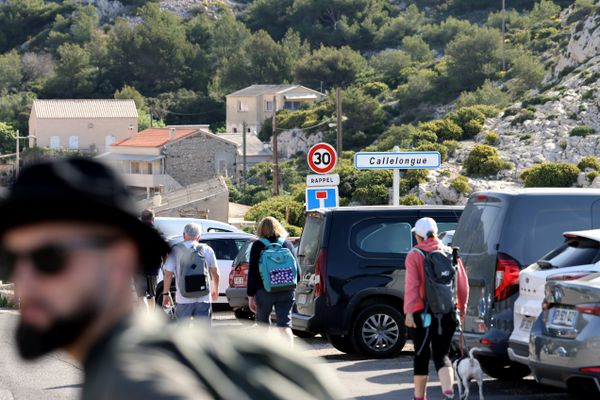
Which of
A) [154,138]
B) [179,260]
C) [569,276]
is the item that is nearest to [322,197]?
[179,260]

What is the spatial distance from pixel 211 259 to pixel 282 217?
4051cm

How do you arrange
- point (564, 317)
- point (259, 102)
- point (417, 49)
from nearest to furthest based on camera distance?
point (564, 317), point (259, 102), point (417, 49)

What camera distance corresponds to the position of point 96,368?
187 centimetres

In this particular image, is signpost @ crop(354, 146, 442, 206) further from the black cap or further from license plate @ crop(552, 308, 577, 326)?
the black cap

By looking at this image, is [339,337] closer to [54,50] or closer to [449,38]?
[449,38]

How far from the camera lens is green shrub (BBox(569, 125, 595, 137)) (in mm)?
52219

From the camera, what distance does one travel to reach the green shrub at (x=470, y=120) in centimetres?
5616

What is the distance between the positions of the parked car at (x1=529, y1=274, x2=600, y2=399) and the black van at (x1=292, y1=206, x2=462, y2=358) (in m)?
4.66

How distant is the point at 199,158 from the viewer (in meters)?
91.3

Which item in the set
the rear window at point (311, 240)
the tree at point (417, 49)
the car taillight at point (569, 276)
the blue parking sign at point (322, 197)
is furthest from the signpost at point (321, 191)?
the tree at point (417, 49)

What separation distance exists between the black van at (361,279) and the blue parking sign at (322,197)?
5589 millimetres

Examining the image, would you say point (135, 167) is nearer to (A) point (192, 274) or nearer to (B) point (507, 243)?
(A) point (192, 274)

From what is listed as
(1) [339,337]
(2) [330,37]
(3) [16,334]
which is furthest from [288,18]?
(3) [16,334]

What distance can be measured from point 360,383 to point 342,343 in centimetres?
240
